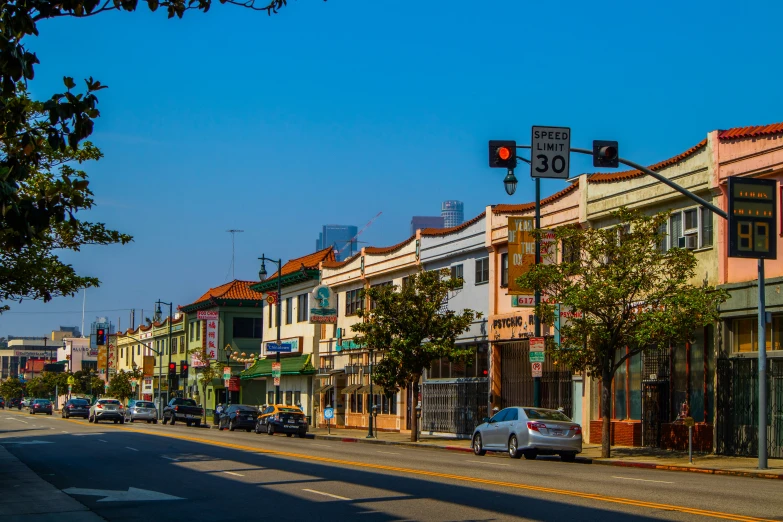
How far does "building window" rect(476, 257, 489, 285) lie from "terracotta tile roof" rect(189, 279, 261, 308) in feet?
131

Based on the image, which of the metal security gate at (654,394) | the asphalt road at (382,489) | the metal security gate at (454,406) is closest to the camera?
the asphalt road at (382,489)

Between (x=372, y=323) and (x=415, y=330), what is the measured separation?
71.3 inches

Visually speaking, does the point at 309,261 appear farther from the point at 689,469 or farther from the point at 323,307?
the point at 689,469

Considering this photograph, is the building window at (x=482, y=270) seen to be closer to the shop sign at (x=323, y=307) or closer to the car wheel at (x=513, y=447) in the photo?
the shop sign at (x=323, y=307)

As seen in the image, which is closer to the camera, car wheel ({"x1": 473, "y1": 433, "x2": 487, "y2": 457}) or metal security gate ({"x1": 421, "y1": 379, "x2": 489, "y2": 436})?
car wheel ({"x1": 473, "y1": 433, "x2": 487, "y2": 457})

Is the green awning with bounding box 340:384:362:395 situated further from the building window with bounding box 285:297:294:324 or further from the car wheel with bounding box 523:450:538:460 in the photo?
the car wheel with bounding box 523:450:538:460

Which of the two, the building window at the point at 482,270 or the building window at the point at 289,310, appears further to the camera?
the building window at the point at 289,310

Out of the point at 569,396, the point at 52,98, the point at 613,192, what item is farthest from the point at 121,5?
the point at 569,396

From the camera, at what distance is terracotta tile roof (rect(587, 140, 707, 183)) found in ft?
100

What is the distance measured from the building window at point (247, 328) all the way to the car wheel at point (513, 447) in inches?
2178

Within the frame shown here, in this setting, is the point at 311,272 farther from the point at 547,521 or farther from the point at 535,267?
the point at 547,521

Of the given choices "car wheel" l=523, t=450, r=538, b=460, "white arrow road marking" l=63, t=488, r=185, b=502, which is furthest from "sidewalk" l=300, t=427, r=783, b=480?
"white arrow road marking" l=63, t=488, r=185, b=502

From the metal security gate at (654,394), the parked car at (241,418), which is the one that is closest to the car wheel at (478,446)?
the metal security gate at (654,394)

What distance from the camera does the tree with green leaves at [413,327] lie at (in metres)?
39.2
